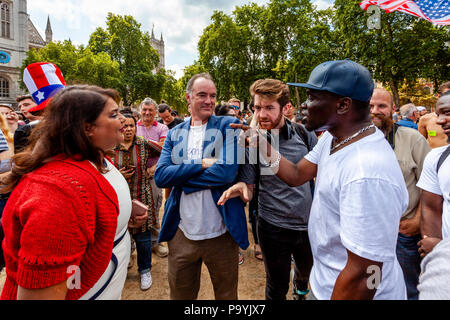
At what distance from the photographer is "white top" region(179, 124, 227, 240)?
6.69 feet

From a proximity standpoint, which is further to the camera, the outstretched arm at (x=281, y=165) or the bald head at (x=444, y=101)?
the bald head at (x=444, y=101)

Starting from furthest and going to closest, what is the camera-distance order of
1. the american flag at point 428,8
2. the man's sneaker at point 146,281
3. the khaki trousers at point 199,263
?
the american flag at point 428,8 < the man's sneaker at point 146,281 < the khaki trousers at point 199,263

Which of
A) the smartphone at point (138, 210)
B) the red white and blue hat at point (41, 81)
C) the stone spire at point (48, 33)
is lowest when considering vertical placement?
the smartphone at point (138, 210)

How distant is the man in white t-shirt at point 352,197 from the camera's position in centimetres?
100

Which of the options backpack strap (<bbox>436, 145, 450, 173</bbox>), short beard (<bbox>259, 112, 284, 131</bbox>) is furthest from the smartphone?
backpack strap (<bbox>436, 145, 450, 173</bbox>)

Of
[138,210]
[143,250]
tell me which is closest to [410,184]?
[138,210]

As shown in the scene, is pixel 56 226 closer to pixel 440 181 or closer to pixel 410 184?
pixel 440 181

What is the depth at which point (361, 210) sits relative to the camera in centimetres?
101

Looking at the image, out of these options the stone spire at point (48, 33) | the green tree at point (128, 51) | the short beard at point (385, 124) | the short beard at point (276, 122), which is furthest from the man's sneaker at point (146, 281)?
the stone spire at point (48, 33)

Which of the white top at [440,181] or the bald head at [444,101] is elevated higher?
Answer: the bald head at [444,101]

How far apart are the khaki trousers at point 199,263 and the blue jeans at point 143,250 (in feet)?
3.86

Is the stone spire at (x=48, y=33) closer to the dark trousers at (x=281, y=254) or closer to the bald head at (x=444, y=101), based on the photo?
the dark trousers at (x=281, y=254)
